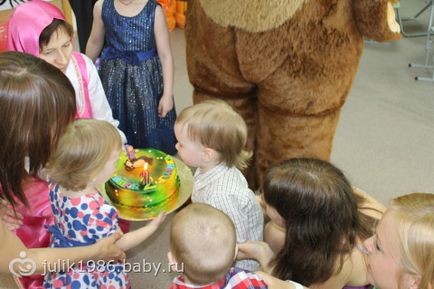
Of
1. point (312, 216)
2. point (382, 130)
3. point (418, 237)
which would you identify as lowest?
point (382, 130)

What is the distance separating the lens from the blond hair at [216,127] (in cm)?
134

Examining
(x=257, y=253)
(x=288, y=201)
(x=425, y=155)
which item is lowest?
(x=425, y=155)

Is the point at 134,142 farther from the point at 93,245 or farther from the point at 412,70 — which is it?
the point at 412,70

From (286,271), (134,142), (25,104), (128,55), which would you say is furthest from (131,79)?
(286,271)

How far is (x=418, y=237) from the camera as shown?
0.96m

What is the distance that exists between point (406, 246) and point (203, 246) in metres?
0.40

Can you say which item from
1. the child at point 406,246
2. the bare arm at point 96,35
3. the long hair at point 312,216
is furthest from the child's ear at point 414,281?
the bare arm at point 96,35

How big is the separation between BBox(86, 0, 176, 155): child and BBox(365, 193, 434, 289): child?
1.19 m

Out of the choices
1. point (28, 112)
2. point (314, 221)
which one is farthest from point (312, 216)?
point (28, 112)

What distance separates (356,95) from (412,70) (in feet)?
1.94

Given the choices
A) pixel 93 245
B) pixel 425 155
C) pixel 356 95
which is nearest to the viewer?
pixel 93 245

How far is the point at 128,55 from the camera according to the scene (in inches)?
78.4

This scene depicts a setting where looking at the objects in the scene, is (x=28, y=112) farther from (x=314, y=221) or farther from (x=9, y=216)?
(x=314, y=221)

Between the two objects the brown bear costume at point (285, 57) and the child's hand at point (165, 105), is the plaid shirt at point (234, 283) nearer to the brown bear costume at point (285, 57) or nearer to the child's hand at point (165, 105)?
the brown bear costume at point (285, 57)
